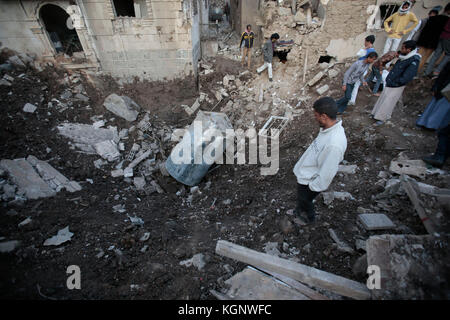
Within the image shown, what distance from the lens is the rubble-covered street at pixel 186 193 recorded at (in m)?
2.41

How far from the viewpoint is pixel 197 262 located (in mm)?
2756

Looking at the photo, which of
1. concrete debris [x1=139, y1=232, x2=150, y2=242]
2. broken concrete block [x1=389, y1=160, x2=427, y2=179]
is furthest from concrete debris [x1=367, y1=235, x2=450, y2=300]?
concrete debris [x1=139, y1=232, x2=150, y2=242]

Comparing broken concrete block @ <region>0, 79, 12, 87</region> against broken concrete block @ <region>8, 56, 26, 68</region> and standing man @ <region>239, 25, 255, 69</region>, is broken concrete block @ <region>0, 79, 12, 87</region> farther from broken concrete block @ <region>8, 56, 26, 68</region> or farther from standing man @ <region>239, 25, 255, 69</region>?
standing man @ <region>239, 25, 255, 69</region>

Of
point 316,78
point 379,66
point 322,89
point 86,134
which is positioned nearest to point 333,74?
point 316,78

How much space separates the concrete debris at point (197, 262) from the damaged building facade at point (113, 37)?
681cm

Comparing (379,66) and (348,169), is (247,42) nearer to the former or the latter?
(379,66)

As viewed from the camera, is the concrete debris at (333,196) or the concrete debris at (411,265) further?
the concrete debris at (333,196)

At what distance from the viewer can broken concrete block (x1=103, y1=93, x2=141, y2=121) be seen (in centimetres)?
679

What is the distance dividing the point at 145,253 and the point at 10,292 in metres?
1.42

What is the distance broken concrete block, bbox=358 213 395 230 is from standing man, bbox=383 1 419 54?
549 cm

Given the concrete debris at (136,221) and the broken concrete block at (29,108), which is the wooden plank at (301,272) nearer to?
the concrete debris at (136,221)

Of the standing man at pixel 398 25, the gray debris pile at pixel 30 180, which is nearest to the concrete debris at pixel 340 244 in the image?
the gray debris pile at pixel 30 180
